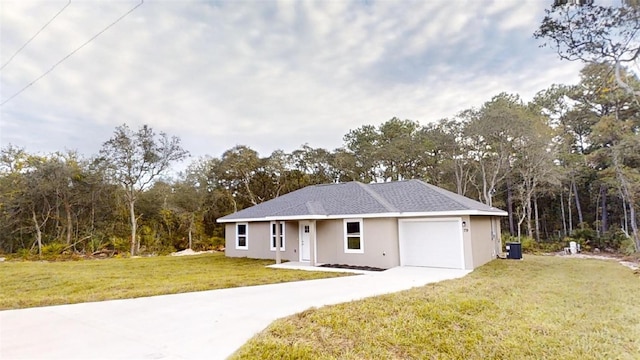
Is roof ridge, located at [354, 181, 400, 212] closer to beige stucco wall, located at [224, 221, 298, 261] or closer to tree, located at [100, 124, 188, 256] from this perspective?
beige stucco wall, located at [224, 221, 298, 261]

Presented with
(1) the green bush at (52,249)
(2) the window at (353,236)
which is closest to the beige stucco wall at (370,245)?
(2) the window at (353,236)

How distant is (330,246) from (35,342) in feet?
33.2

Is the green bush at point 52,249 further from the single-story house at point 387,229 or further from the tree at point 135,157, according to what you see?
the single-story house at point 387,229

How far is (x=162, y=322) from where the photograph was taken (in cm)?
548

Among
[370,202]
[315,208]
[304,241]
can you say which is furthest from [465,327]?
[304,241]

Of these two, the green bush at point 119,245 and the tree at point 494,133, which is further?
the green bush at point 119,245

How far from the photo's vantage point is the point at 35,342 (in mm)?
4629

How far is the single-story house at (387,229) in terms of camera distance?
11961mm

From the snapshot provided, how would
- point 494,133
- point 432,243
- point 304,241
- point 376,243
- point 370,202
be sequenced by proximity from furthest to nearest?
1. point 494,133
2. point 304,241
3. point 370,202
4. point 376,243
5. point 432,243

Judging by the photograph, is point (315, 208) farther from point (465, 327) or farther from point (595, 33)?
point (595, 33)

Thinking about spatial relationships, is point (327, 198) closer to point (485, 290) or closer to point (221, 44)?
point (221, 44)

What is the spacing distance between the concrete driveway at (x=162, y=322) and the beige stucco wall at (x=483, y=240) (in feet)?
15.6

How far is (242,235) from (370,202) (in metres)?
7.48

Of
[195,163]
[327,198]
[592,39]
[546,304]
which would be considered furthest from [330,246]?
[195,163]
